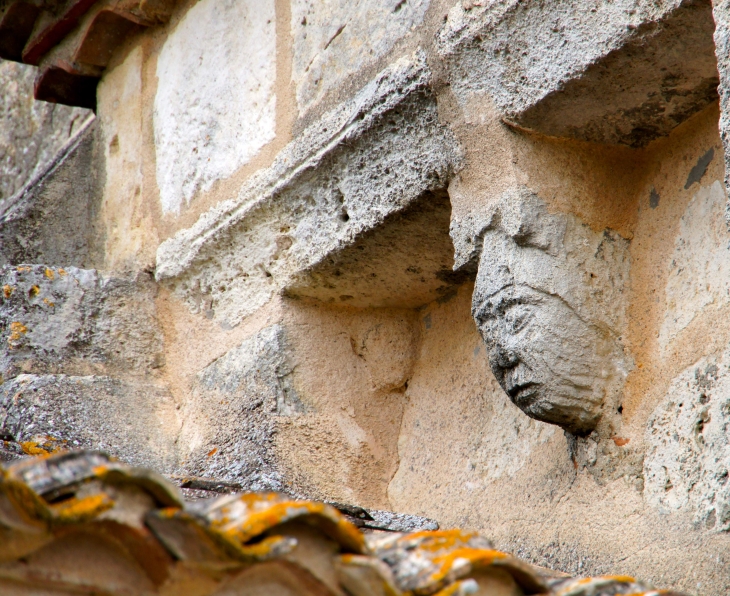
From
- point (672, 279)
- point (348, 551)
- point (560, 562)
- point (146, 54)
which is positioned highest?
point (146, 54)

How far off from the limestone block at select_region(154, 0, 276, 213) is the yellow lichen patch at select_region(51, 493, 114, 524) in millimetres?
1566

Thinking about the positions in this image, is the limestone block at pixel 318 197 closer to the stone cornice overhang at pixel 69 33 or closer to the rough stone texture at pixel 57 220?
the rough stone texture at pixel 57 220

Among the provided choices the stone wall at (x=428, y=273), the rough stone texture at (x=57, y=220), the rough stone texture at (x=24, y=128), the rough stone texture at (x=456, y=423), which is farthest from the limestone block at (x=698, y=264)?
the rough stone texture at (x=24, y=128)

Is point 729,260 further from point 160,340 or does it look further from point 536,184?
point 160,340

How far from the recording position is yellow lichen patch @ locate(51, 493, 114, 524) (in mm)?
993

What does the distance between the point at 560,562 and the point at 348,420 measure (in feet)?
2.37

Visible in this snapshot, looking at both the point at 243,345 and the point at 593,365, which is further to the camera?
the point at 243,345

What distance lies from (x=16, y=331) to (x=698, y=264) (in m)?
1.72

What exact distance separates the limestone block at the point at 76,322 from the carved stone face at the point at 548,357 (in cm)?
120

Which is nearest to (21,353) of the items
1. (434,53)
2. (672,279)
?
(434,53)

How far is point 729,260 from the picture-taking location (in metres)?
1.78

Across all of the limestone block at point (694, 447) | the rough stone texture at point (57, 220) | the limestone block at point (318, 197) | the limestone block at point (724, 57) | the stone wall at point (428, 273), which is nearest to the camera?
the limestone block at point (724, 57)

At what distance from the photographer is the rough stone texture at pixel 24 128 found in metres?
4.01

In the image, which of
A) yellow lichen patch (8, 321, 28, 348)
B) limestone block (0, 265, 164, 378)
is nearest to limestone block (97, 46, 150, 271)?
limestone block (0, 265, 164, 378)
